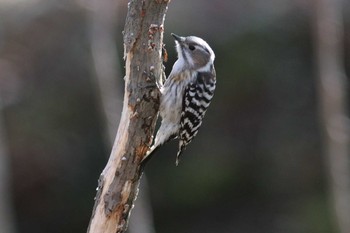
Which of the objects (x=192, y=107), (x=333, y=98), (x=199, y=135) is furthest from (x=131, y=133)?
(x=199, y=135)

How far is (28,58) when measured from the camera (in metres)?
12.1

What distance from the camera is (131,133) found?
Answer: 220 inches

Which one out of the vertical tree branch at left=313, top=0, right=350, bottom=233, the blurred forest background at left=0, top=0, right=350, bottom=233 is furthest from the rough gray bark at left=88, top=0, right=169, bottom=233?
the blurred forest background at left=0, top=0, right=350, bottom=233

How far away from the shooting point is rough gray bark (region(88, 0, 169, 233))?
5512 millimetres

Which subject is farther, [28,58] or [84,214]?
[28,58]

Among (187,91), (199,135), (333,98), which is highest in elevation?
(187,91)

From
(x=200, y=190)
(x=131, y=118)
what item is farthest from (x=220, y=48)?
(x=131, y=118)

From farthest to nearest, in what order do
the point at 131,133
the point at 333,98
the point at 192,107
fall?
1. the point at 333,98
2. the point at 192,107
3. the point at 131,133

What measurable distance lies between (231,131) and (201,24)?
181 cm

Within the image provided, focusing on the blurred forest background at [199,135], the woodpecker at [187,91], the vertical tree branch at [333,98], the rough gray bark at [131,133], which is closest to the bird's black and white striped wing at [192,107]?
the woodpecker at [187,91]

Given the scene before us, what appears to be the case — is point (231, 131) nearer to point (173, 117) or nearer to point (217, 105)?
point (217, 105)

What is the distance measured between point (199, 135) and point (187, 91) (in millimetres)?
5081

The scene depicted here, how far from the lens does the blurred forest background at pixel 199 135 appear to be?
11336mm

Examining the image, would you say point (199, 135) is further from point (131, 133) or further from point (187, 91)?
point (131, 133)
